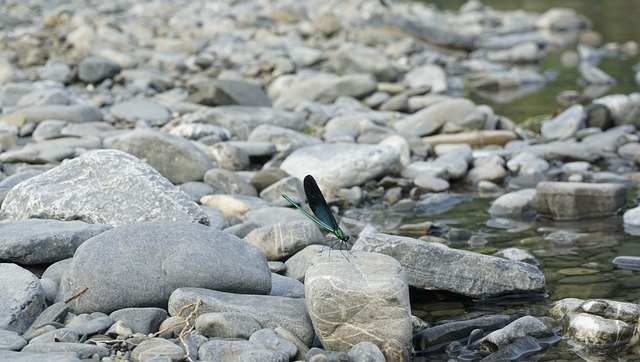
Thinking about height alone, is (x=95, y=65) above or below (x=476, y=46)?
above

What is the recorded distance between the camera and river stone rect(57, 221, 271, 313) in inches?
164

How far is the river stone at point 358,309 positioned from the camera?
3.96 meters

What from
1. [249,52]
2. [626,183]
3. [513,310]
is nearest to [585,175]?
[626,183]

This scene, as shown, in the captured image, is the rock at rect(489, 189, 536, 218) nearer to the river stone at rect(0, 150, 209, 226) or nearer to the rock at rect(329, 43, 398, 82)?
the river stone at rect(0, 150, 209, 226)

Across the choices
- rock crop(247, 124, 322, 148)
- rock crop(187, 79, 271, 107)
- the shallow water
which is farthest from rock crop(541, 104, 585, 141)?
rock crop(187, 79, 271, 107)

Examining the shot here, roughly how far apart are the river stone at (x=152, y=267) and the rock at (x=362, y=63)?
8.97 meters

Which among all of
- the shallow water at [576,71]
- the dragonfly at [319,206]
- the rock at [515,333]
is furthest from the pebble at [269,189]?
the shallow water at [576,71]

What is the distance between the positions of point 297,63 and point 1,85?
4951mm

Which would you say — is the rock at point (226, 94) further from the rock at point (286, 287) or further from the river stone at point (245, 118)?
the rock at point (286, 287)

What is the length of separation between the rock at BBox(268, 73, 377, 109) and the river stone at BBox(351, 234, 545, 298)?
6405mm

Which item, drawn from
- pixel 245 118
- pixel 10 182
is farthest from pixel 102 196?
pixel 245 118

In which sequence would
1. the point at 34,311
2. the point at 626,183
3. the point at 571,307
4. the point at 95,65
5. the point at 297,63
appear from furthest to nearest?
the point at 297,63 < the point at 95,65 < the point at 626,183 < the point at 571,307 < the point at 34,311

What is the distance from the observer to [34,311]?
4082 millimetres

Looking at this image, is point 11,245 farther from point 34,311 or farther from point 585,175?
point 585,175
